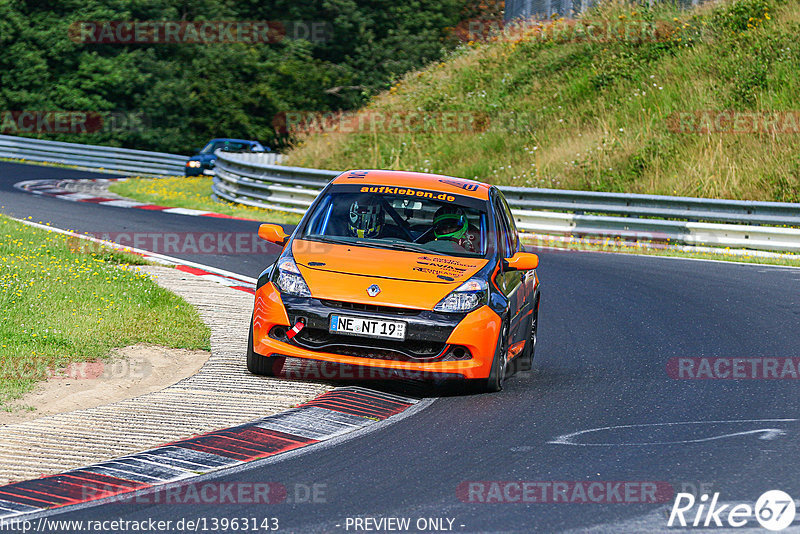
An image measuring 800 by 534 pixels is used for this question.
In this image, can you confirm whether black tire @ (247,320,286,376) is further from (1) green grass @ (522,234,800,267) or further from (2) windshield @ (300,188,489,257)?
(1) green grass @ (522,234,800,267)

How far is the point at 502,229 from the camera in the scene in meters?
9.50

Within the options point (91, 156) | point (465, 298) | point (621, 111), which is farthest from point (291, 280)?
point (91, 156)

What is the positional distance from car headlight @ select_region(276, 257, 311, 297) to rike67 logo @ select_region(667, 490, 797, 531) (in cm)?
349

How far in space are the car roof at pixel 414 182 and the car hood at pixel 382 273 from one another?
3.10ft

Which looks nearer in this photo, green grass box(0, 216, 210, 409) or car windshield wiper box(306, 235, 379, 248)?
green grass box(0, 216, 210, 409)

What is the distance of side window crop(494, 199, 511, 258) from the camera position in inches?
363

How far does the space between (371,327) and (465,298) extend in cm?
75

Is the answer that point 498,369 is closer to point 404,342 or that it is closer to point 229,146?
point 404,342

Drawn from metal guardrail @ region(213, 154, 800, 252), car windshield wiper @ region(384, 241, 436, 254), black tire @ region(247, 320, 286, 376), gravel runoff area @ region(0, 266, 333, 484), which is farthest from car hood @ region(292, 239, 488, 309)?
metal guardrail @ region(213, 154, 800, 252)

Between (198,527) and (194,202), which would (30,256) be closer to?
(198,527)

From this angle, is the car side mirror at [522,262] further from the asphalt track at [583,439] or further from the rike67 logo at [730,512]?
the rike67 logo at [730,512]

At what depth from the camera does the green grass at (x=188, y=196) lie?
76.8ft

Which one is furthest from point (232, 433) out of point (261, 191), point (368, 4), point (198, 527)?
point (368, 4)

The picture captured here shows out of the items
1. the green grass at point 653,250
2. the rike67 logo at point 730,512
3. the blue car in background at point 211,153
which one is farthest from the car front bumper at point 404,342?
the blue car in background at point 211,153
